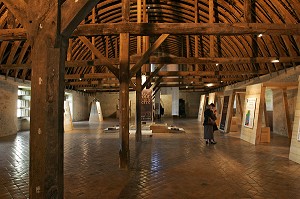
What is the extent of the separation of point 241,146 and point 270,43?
462cm

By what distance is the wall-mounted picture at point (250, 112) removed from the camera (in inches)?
355

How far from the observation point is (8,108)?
11938mm

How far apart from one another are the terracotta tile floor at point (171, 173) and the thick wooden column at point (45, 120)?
5.56 feet

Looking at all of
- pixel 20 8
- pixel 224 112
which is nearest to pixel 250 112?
pixel 224 112

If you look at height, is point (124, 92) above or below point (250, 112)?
above

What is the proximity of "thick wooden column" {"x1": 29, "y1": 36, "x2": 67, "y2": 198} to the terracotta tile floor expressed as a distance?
1693 millimetres

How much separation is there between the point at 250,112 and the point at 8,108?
36.8ft

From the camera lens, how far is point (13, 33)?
620 centimetres

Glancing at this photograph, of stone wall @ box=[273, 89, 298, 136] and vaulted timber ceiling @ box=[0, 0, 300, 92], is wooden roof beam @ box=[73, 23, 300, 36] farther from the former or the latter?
stone wall @ box=[273, 89, 298, 136]

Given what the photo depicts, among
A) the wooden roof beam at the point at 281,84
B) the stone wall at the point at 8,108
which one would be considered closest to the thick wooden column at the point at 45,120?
the wooden roof beam at the point at 281,84

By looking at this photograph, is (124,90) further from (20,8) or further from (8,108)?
(8,108)

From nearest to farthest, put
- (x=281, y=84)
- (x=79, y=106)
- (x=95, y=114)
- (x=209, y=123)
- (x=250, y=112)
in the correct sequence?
(x=209, y=123) → (x=281, y=84) → (x=250, y=112) → (x=95, y=114) → (x=79, y=106)

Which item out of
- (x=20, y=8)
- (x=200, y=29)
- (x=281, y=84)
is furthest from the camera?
(x=281, y=84)

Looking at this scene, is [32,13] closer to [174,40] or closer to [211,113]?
[211,113]
